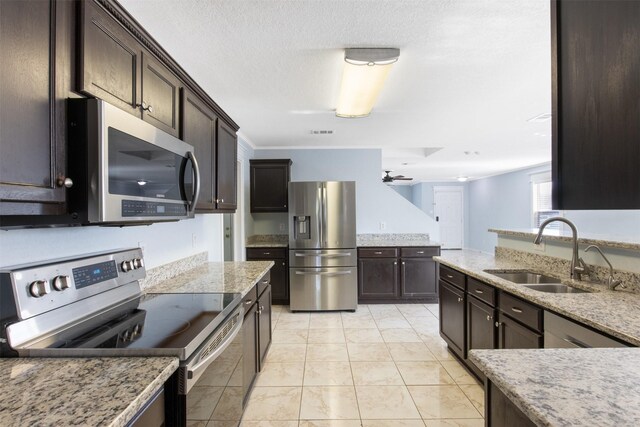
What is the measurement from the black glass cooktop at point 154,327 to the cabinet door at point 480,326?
5.49 feet

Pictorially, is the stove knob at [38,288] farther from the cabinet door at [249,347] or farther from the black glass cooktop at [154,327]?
the cabinet door at [249,347]

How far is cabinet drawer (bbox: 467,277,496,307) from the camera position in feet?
6.76

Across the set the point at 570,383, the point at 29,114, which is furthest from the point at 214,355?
the point at 570,383

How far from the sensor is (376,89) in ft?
7.85

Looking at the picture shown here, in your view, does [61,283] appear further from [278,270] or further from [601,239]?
[278,270]

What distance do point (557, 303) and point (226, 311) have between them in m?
1.62

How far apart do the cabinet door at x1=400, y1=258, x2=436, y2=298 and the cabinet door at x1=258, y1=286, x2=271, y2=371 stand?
2.30m

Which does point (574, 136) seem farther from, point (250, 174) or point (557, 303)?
point (250, 174)

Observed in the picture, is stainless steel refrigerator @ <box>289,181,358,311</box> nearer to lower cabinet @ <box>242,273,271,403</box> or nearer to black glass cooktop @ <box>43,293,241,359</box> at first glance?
lower cabinet @ <box>242,273,271,403</box>

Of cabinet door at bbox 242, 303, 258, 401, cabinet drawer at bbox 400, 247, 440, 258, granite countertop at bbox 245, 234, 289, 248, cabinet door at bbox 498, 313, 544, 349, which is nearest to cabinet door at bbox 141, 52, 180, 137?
cabinet door at bbox 242, 303, 258, 401

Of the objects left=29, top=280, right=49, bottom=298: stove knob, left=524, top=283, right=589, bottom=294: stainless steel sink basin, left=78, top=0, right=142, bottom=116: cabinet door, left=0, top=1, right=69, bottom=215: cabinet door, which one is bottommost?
left=524, top=283, right=589, bottom=294: stainless steel sink basin

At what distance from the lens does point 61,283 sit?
116cm

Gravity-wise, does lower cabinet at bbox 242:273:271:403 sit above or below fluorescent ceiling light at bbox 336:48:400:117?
below

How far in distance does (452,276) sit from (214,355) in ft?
7.07
